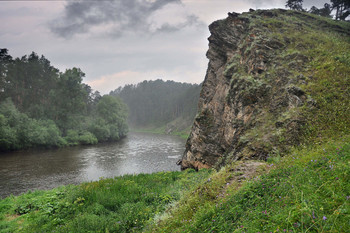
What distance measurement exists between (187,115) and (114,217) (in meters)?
88.2

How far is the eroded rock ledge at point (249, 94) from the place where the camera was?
9.27 metres

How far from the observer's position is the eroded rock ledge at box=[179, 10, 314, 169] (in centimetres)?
927

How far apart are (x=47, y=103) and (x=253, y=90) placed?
54.0 metres

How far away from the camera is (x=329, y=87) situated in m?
9.16

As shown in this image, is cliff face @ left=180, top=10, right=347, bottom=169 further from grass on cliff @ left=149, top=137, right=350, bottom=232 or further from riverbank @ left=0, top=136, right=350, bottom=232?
grass on cliff @ left=149, top=137, right=350, bottom=232

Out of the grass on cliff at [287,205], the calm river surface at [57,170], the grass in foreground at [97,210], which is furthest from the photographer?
the calm river surface at [57,170]

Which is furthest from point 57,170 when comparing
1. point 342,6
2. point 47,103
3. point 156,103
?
point 156,103

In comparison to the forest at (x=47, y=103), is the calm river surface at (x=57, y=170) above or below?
below

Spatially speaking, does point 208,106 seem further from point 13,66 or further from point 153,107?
point 153,107

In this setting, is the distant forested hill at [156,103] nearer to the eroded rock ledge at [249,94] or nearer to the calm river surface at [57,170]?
the calm river surface at [57,170]

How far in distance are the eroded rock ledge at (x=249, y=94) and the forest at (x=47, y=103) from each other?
32548 millimetres

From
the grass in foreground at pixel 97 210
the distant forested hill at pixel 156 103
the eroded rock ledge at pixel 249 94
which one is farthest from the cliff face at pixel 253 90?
the distant forested hill at pixel 156 103

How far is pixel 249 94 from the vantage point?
12.2 metres

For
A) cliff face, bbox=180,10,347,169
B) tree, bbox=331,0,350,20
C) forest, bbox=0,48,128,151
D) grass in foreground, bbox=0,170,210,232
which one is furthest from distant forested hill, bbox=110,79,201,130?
grass in foreground, bbox=0,170,210,232
